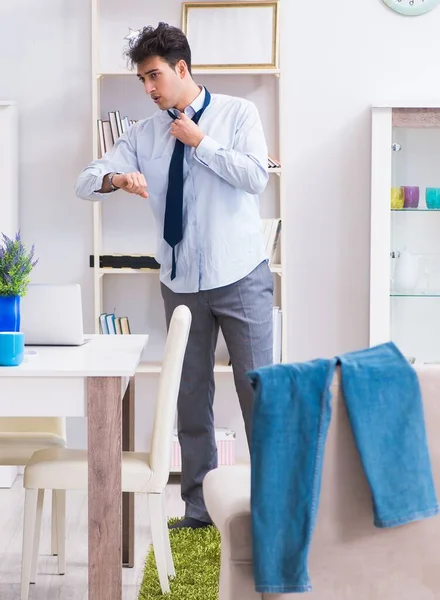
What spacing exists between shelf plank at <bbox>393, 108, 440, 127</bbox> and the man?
983mm

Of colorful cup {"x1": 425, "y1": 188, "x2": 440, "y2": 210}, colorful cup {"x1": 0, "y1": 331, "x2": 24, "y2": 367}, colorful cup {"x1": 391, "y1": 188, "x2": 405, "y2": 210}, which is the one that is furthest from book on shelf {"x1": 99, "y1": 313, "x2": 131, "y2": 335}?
colorful cup {"x1": 0, "y1": 331, "x2": 24, "y2": 367}

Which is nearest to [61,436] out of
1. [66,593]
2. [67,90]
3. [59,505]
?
[59,505]

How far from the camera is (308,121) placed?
13.4 ft

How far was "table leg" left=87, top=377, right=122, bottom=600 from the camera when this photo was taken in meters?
2.05

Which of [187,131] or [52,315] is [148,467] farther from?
[187,131]

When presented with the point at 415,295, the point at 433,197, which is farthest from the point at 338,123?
the point at 415,295

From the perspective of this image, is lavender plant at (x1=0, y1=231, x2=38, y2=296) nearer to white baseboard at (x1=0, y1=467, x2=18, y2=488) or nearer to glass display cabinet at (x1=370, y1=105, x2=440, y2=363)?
white baseboard at (x1=0, y1=467, x2=18, y2=488)

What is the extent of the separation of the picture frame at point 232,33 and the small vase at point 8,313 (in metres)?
1.92

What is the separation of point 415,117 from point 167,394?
6.71ft

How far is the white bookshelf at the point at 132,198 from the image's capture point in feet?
13.2

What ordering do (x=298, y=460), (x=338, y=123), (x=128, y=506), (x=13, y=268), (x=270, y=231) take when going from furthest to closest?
1. (x=338, y=123)
2. (x=270, y=231)
3. (x=128, y=506)
4. (x=13, y=268)
5. (x=298, y=460)

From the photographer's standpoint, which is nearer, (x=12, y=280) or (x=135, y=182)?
(x=12, y=280)

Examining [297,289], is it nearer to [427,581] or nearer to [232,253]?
[232,253]

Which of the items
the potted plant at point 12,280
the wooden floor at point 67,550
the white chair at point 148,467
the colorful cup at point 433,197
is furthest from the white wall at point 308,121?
the potted plant at point 12,280
